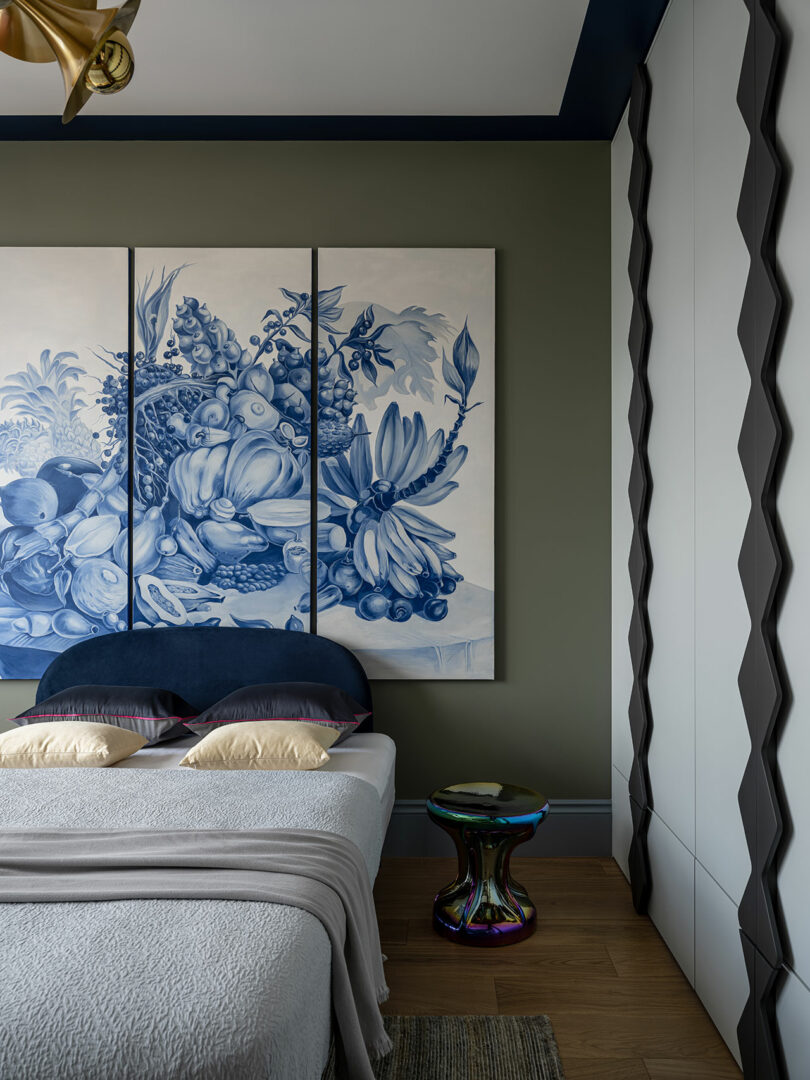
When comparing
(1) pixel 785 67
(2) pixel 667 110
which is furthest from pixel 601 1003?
(2) pixel 667 110

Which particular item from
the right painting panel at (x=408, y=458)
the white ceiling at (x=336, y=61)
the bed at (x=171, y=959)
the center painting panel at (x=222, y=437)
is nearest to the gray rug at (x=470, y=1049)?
the bed at (x=171, y=959)

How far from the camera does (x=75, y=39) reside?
1946 millimetres

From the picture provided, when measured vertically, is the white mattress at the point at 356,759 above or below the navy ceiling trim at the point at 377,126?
below

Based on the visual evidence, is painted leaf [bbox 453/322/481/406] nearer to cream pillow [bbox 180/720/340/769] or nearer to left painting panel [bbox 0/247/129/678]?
left painting panel [bbox 0/247/129/678]

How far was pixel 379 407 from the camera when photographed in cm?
332

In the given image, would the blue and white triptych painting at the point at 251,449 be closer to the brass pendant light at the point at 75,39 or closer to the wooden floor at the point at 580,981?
the wooden floor at the point at 580,981

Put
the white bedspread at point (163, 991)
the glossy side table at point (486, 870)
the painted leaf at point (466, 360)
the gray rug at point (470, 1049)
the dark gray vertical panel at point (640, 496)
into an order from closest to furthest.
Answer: the white bedspread at point (163, 991) < the gray rug at point (470, 1049) < the glossy side table at point (486, 870) < the dark gray vertical panel at point (640, 496) < the painted leaf at point (466, 360)

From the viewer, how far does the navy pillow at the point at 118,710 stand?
9.61 ft

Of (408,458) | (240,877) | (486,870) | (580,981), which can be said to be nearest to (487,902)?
(486,870)

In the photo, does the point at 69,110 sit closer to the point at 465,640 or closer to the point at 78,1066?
the point at 78,1066

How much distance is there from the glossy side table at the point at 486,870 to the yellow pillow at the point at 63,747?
3.41ft

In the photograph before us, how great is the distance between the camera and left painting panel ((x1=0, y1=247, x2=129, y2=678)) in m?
3.30

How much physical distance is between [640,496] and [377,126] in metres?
1.78

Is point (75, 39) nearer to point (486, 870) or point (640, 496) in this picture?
point (640, 496)
